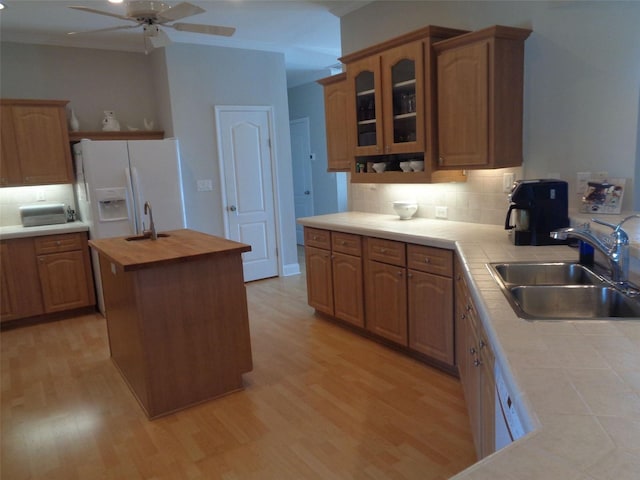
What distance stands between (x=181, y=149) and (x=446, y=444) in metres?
4.00

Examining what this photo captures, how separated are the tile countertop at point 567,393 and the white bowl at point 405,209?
6.24 feet

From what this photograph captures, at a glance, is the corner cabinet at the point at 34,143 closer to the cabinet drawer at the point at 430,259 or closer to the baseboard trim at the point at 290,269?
the baseboard trim at the point at 290,269

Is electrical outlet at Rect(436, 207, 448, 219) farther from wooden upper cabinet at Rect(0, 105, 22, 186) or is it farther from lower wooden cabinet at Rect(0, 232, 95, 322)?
wooden upper cabinet at Rect(0, 105, 22, 186)

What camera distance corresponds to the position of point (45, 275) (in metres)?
4.46

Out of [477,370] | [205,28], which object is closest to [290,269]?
A: [205,28]

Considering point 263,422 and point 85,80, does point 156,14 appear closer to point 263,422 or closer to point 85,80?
point 263,422

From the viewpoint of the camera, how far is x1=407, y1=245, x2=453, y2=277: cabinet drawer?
2.85 m

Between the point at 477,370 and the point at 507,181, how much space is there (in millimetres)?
1645

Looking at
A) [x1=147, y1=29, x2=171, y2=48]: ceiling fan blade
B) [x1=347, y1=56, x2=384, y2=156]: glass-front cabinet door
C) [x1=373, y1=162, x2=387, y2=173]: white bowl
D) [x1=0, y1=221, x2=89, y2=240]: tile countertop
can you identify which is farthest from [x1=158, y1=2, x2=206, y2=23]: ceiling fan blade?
[x1=0, y1=221, x2=89, y2=240]: tile countertop

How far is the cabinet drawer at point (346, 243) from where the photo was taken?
3.57 meters

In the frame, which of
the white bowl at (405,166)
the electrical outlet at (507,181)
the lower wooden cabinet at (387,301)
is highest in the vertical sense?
→ the white bowl at (405,166)

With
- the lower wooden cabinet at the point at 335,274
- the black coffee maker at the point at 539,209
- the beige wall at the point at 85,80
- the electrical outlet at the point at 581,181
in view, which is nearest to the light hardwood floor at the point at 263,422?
the lower wooden cabinet at the point at 335,274

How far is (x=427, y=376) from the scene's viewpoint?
9.97 feet

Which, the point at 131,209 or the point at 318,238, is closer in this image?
the point at 318,238
